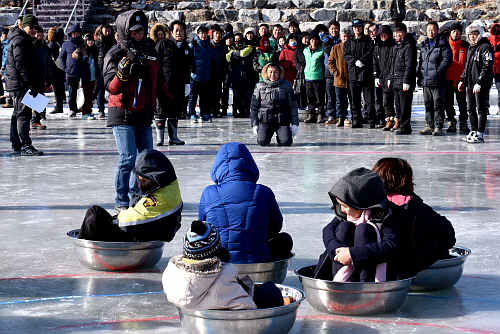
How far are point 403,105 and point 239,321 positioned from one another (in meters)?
10.0

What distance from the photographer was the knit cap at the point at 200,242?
363 centimetres

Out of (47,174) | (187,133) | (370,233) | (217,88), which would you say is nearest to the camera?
(370,233)

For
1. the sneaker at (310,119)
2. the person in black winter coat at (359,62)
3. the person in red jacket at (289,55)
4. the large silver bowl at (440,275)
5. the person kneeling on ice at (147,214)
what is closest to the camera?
the large silver bowl at (440,275)

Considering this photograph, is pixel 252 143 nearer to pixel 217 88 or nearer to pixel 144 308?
pixel 217 88

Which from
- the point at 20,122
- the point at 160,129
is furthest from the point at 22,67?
the point at 160,129

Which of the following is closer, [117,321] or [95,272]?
[117,321]

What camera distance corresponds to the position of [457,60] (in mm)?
13758

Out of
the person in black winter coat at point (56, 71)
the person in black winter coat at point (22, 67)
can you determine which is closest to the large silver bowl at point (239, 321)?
the person in black winter coat at point (22, 67)

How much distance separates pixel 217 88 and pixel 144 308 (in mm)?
12715

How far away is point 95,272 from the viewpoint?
5.18 meters

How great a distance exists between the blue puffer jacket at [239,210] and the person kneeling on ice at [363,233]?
42cm

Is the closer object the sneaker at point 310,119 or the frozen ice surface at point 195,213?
the frozen ice surface at point 195,213

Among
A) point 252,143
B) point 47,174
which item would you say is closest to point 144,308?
point 47,174

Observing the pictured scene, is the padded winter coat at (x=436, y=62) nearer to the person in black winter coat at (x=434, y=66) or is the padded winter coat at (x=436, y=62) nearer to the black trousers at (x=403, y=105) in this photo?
the person in black winter coat at (x=434, y=66)
